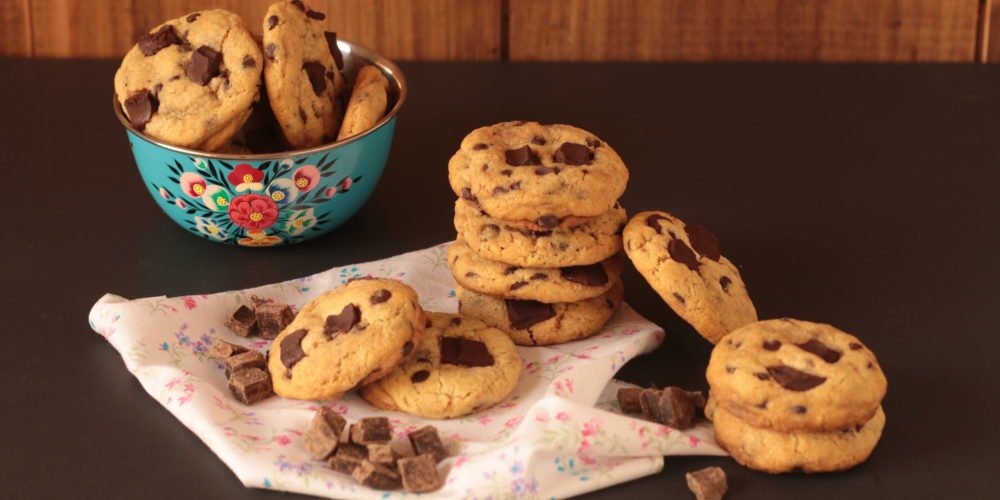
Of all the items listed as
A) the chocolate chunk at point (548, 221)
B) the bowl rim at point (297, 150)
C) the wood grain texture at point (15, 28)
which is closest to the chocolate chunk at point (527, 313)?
the chocolate chunk at point (548, 221)

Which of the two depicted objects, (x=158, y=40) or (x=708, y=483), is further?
(x=158, y=40)

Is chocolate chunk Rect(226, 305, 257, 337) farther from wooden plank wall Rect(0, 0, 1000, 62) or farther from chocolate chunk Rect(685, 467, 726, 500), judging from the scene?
wooden plank wall Rect(0, 0, 1000, 62)

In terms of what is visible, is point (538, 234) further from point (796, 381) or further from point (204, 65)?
point (204, 65)

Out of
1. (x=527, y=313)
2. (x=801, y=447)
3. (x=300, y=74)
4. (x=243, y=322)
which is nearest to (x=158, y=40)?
(x=300, y=74)

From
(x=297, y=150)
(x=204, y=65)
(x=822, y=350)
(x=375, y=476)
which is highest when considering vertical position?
(x=204, y=65)

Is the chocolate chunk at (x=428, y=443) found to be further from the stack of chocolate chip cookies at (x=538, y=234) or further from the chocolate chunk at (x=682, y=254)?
the chocolate chunk at (x=682, y=254)

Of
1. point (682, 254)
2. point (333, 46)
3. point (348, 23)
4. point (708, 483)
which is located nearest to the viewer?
point (708, 483)

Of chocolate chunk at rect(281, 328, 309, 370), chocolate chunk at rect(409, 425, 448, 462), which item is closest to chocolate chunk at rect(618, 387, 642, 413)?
chocolate chunk at rect(409, 425, 448, 462)

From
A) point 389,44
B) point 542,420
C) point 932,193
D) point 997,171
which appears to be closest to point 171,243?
point 542,420
